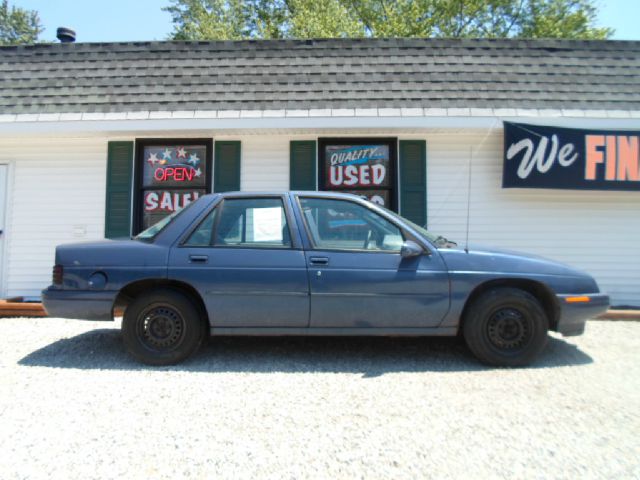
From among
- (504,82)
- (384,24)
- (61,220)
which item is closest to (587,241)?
(504,82)

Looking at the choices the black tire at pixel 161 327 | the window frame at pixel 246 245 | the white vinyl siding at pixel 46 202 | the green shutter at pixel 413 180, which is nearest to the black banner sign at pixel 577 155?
the green shutter at pixel 413 180

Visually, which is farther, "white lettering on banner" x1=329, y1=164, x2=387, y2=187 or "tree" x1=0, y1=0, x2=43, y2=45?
"tree" x1=0, y1=0, x2=43, y2=45

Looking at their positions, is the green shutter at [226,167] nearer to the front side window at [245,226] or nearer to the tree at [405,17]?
the front side window at [245,226]

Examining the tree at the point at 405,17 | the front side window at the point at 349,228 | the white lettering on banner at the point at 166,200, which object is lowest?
the front side window at the point at 349,228

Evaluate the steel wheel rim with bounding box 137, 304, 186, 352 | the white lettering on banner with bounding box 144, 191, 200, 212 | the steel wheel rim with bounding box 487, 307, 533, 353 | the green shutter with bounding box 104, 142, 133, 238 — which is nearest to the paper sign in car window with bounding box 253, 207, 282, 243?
the steel wheel rim with bounding box 137, 304, 186, 352

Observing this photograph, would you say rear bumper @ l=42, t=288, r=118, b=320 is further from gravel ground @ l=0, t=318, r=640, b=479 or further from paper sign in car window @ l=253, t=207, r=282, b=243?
paper sign in car window @ l=253, t=207, r=282, b=243

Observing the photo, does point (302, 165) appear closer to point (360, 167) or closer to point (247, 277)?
point (360, 167)

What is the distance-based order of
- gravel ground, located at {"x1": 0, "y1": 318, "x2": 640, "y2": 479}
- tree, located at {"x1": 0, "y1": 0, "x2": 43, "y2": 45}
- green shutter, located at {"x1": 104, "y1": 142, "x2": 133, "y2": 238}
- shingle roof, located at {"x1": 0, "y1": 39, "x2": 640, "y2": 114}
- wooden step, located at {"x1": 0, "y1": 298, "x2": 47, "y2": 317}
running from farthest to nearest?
tree, located at {"x1": 0, "y1": 0, "x2": 43, "y2": 45} < green shutter, located at {"x1": 104, "y1": 142, "x2": 133, "y2": 238} < shingle roof, located at {"x1": 0, "y1": 39, "x2": 640, "y2": 114} < wooden step, located at {"x1": 0, "y1": 298, "x2": 47, "y2": 317} < gravel ground, located at {"x1": 0, "y1": 318, "x2": 640, "y2": 479}

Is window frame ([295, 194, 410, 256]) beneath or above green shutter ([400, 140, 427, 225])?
beneath

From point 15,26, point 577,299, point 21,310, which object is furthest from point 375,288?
point 15,26

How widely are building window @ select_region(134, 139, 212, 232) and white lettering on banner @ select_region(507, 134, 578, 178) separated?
461 centimetres

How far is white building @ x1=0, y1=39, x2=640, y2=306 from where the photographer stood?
21.6 ft

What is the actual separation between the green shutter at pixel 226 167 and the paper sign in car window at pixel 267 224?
2.85 m

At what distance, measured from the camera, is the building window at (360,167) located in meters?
6.98
